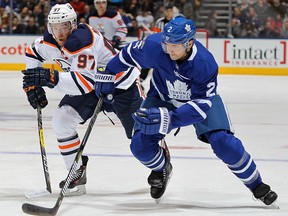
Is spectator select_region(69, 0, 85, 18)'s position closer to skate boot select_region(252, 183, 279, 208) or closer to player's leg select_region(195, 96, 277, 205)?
player's leg select_region(195, 96, 277, 205)

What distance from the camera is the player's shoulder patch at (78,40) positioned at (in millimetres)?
4410

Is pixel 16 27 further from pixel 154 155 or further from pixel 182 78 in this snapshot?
pixel 182 78

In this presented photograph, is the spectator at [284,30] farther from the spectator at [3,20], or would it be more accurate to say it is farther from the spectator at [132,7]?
the spectator at [3,20]

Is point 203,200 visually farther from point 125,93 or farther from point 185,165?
point 185,165

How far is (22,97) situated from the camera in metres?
9.66

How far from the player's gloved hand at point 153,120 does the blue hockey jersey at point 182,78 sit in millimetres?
49

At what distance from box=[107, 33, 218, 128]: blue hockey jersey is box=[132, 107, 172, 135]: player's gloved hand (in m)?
0.05

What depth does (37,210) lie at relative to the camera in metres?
3.91

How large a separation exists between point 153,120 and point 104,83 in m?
0.47

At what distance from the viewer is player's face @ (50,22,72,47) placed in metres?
4.43

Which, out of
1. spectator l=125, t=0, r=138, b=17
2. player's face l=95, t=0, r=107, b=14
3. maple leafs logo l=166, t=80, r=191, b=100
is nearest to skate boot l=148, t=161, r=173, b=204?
maple leafs logo l=166, t=80, r=191, b=100

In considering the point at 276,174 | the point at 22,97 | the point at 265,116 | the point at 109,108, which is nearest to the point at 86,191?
the point at 109,108

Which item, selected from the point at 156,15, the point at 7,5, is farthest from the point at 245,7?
the point at 7,5

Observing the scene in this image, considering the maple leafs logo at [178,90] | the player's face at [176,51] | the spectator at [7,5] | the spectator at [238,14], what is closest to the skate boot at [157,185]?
the maple leafs logo at [178,90]
